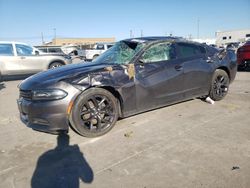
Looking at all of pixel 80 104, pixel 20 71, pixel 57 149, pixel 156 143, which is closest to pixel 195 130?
pixel 156 143

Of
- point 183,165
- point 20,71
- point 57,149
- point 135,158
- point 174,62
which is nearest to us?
point 183,165

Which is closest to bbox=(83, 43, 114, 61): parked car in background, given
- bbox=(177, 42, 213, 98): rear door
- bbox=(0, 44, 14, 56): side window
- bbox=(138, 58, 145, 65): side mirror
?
bbox=(0, 44, 14, 56): side window

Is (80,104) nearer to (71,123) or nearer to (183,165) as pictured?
(71,123)

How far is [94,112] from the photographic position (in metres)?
3.93

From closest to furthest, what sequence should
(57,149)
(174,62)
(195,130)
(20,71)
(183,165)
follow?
(183,165) < (57,149) < (195,130) < (174,62) < (20,71)

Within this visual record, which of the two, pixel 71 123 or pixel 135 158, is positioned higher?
pixel 71 123

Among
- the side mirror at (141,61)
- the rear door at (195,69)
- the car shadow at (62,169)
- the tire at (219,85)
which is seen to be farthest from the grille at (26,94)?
the tire at (219,85)

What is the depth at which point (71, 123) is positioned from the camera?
3.73 metres

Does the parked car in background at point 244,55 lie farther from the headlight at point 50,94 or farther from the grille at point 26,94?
the grille at point 26,94

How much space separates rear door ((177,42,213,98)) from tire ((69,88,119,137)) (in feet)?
5.51

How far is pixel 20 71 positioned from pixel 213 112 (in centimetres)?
901

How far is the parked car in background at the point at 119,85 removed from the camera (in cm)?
360

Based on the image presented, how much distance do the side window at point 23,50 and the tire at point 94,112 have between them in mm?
8309

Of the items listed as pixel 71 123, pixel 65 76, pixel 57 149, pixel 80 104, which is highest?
pixel 65 76
